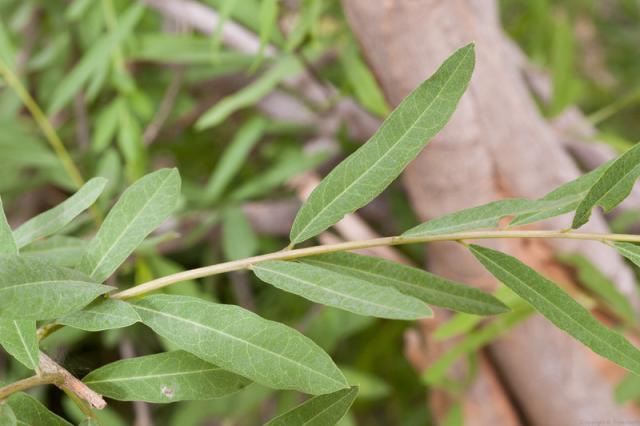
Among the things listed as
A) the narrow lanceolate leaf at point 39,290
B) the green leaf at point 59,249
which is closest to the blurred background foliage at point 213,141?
the green leaf at point 59,249

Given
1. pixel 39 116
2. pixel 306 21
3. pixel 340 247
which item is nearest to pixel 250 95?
pixel 306 21

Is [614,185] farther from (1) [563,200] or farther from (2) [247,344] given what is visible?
(2) [247,344]

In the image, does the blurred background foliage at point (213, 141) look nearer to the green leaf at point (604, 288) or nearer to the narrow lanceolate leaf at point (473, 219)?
the green leaf at point (604, 288)

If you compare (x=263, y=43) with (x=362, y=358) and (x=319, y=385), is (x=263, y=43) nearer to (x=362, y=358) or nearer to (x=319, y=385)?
(x=319, y=385)

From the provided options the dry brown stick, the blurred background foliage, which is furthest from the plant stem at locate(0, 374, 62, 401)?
the blurred background foliage

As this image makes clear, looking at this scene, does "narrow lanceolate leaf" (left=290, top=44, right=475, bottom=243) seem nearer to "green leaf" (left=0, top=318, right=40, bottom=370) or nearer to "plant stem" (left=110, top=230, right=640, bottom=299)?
"plant stem" (left=110, top=230, right=640, bottom=299)

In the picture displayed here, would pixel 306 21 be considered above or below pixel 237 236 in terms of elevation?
above
